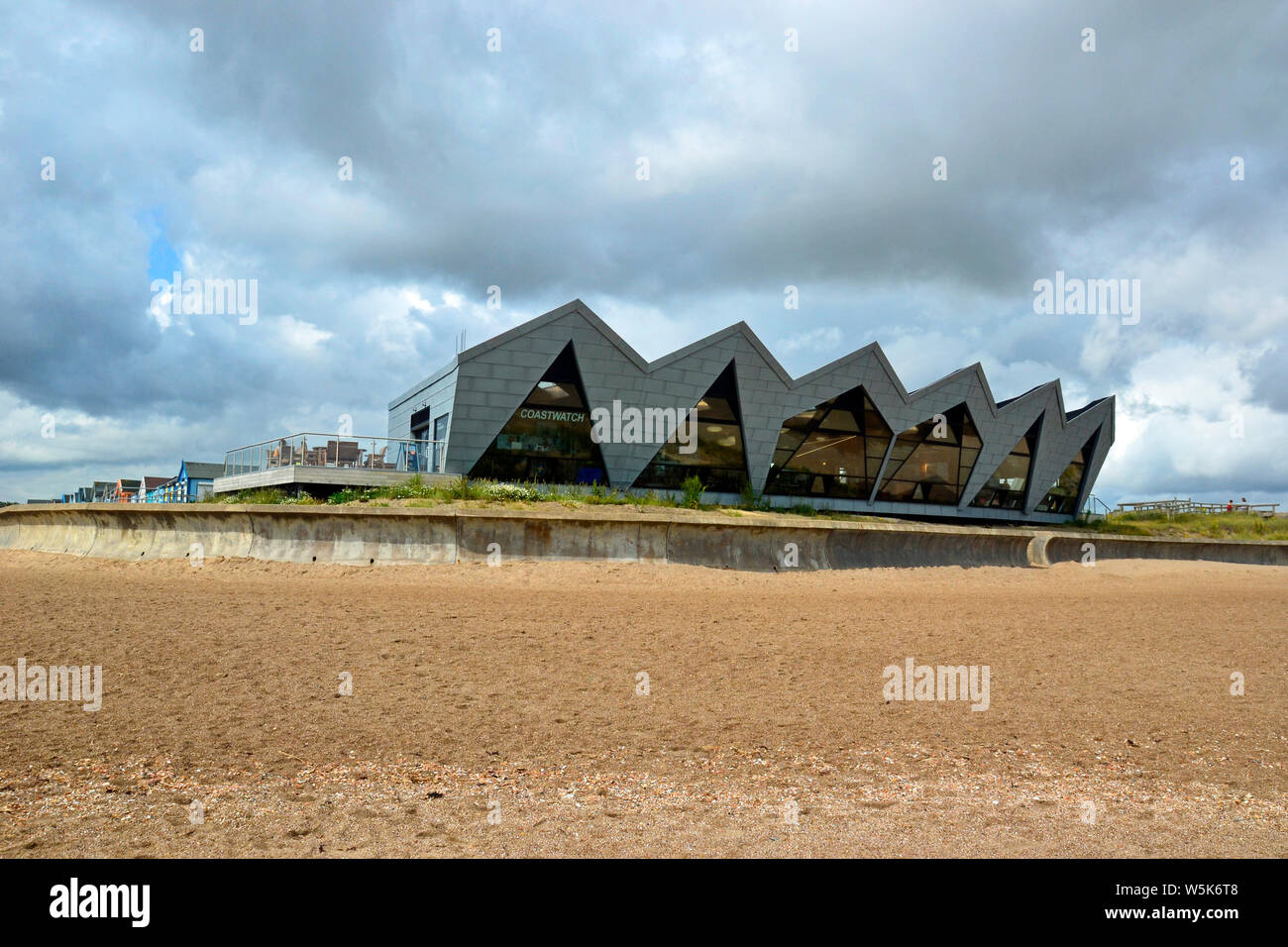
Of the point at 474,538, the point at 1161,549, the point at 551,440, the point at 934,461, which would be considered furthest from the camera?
the point at 934,461

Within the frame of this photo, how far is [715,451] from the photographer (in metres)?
34.0

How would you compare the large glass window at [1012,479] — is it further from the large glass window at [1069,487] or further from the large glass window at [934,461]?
the large glass window at [1069,487]

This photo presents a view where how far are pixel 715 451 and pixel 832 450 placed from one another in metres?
6.59

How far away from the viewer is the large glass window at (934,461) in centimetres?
3916

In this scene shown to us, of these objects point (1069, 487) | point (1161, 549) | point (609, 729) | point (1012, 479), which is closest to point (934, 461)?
point (1012, 479)

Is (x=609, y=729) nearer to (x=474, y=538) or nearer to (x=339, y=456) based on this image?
(x=474, y=538)

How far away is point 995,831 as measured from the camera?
527cm

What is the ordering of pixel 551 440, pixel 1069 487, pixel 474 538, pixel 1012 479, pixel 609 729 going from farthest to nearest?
pixel 1069 487
pixel 1012 479
pixel 551 440
pixel 474 538
pixel 609 729

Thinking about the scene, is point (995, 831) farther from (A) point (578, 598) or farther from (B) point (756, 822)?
(A) point (578, 598)

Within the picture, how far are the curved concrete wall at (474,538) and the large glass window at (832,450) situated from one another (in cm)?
1550

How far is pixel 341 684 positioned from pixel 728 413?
27.2 m

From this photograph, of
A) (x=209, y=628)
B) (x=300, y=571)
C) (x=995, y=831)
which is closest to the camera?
(x=995, y=831)
